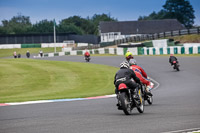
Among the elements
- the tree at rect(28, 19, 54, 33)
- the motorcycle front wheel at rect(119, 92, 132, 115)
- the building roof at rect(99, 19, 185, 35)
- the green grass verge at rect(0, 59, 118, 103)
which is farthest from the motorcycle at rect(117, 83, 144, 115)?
the tree at rect(28, 19, 54, 33)

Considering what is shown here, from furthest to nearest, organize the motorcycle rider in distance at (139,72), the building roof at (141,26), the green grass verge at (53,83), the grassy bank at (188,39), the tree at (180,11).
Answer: the tree at (180,11) < the building roof at (141,26) < the grassy bank at (188,39) < the green grass verge at (53,83) < the motorcycle rider in distance at (139,72)

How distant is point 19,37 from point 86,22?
83606mm

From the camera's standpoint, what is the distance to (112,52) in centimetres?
5772

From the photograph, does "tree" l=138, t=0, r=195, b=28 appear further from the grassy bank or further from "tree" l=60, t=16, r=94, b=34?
the grassy bank

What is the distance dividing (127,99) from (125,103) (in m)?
0.26

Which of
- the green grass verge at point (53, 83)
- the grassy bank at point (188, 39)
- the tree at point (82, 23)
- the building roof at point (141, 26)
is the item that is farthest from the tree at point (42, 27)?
the green grass verge at point (53, 83)

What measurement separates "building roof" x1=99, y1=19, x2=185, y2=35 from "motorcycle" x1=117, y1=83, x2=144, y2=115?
104m

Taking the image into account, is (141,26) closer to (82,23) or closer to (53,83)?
(82,23)

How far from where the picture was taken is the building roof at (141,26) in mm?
114625

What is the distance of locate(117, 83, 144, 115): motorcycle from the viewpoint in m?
9.71

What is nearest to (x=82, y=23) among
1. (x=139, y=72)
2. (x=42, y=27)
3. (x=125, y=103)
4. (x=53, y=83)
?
(x=42, y=27)

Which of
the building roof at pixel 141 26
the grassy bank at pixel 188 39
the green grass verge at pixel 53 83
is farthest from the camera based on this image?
the building roof at pixel 141 26

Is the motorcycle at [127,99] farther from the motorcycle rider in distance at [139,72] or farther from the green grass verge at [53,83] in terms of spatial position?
the green grass verge at [53,83]

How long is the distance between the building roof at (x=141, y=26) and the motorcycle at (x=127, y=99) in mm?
103995
